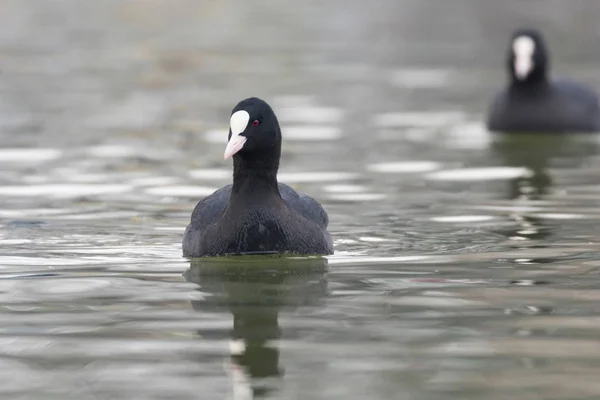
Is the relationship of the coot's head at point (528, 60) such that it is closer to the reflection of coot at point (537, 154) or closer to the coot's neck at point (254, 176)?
the reflection of coot at point (537, 154)

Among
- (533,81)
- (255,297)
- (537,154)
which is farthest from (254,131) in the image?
(533,81)

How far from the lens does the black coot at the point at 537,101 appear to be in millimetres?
15203

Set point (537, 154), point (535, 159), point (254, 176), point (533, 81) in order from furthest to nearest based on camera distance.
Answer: point (533, 81)
point (537, 154)
point (535, 159)
point (254, 176)

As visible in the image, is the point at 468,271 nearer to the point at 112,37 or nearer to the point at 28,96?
the point at 28,96

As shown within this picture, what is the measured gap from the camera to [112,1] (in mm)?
32688

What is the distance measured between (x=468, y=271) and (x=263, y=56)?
1426 centimetres

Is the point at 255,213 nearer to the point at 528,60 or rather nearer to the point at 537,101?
the point at 537,101

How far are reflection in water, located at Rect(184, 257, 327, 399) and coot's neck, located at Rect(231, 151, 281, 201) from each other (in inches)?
14.1

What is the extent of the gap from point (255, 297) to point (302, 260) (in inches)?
38.0

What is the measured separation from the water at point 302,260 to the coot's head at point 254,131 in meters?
0.61

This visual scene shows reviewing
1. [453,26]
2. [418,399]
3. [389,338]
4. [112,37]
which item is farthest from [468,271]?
[453,26]

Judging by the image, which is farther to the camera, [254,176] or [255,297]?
[254,176]

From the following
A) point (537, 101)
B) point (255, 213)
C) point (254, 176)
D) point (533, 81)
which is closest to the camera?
point (255, 213)

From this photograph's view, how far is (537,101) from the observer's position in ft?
50.7
